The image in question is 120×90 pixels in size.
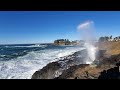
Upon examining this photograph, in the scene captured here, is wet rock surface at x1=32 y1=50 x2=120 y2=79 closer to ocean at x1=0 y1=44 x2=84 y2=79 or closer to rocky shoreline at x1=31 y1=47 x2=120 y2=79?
rocky shoreline at x1=31 y1=47 x2=120 y2=79

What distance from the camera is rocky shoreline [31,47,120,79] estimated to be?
14.0 ft

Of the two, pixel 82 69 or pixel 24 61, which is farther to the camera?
pixel 24 61

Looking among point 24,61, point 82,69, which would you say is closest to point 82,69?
point 82,69

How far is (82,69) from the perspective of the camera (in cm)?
563

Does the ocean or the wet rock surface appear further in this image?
the ocean

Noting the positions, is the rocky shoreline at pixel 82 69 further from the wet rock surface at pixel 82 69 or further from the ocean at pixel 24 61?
the ocean at pixel 24 61

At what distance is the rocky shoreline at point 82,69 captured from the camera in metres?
4.26

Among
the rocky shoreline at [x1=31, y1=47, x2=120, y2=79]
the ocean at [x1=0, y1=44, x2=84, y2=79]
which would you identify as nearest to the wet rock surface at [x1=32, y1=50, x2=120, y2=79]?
the rocky shoreline at [x1=31, y1=47, x2=120, y2=79]

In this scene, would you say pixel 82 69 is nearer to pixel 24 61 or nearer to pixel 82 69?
pixel 82 69

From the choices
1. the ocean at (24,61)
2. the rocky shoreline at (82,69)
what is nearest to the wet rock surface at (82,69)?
the rocky shoreline at (82,69)
